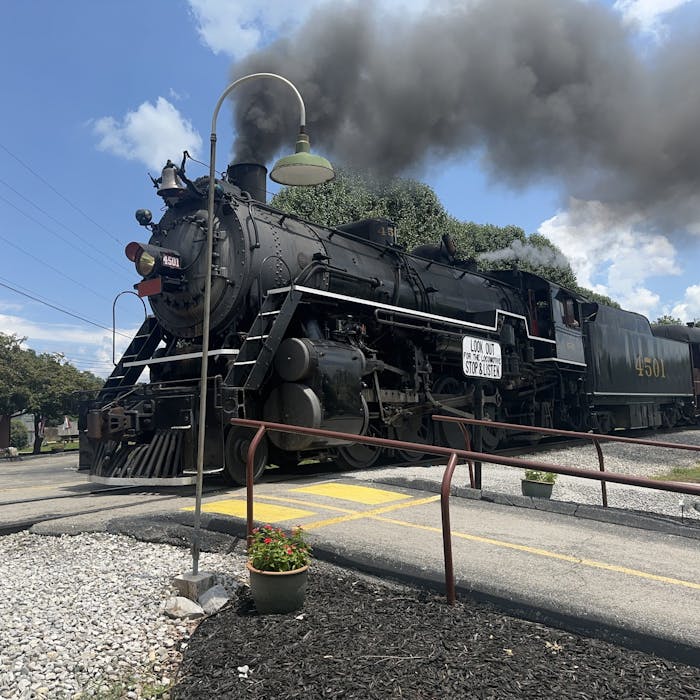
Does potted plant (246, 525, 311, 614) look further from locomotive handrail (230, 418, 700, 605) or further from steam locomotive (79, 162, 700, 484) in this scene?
steam locomotive (79, 162, 700, 484)

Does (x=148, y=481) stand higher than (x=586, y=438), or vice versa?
(x=586, y=438)

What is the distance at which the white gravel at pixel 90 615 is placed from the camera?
3.12 metres

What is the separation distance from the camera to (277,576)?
12.2 feet

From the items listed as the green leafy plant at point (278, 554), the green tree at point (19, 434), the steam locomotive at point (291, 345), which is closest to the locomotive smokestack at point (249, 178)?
the steam locomotive at point (291, 345)

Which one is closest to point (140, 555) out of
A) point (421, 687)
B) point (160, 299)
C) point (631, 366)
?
point (421, 687)

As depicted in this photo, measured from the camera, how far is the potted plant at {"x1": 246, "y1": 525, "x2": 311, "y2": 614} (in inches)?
148

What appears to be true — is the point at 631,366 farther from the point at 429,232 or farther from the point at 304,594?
the point at 304,594

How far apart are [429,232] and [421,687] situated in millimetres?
29107

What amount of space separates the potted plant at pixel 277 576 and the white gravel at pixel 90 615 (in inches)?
20.2

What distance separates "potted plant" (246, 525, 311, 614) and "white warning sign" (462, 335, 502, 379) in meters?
8.24

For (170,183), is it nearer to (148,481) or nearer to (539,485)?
(148,481)

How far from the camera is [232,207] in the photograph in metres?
8.93

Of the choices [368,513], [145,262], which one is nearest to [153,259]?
[145,262]

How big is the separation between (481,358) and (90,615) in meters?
9.51
